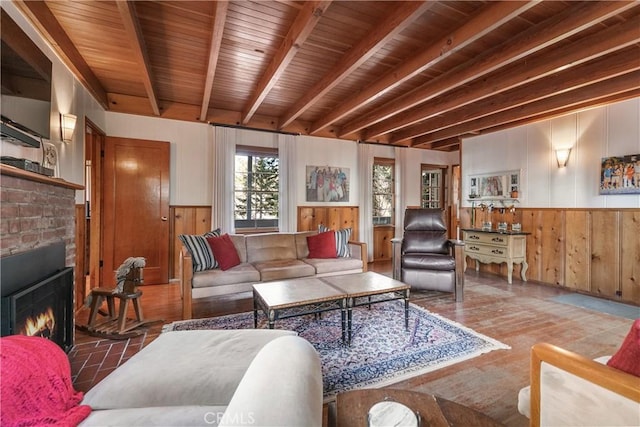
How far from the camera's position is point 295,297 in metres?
2.09

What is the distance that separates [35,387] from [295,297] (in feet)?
4.78

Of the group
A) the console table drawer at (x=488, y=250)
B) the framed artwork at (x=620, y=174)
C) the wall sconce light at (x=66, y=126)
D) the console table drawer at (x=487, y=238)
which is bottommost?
the console table drawer at (x=488, y=250)

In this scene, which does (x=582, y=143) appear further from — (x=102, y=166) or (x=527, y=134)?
(x=102, y=166)

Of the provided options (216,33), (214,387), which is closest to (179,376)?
(214,387)

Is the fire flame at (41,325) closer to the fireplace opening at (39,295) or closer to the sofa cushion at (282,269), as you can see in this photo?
the fireplace opening at (39,295)

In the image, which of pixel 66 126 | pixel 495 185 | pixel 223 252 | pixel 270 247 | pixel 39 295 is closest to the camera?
pixel 39 295

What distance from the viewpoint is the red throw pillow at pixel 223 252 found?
300 centimetres

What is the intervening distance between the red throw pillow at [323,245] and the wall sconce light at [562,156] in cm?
329

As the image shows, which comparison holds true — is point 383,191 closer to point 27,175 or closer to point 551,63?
point 551,63

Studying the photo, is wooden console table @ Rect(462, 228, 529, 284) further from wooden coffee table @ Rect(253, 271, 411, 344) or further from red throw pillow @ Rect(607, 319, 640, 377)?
red throw pillow @ Rect(607, 319, 640, 377)

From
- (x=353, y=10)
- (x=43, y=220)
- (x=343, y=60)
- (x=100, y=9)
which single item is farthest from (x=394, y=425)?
(x=100, y=9)

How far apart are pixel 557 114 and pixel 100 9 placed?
5.32 m

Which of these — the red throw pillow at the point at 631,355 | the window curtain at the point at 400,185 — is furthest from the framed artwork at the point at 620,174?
the red throw pillow at the point at 631,355

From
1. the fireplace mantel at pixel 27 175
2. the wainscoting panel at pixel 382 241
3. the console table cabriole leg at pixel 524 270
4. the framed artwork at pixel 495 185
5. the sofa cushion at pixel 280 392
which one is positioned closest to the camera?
the sofa cushion at pixel 280 392
